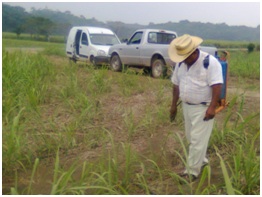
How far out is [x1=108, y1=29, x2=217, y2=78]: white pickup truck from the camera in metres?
9.73

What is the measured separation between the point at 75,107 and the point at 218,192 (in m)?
3.31

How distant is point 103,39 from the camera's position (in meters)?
13.5

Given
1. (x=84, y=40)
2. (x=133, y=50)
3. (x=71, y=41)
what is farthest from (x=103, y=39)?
(x=133, y=50)

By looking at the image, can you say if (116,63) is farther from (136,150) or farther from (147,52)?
(136,150)

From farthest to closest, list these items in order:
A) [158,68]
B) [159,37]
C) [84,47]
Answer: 1. [84,47]
2. [159,37]
3. [158,68]

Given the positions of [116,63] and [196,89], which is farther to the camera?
[116,63]

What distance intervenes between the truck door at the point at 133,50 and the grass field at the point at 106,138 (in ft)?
9.10

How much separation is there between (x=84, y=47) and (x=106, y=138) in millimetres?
8844

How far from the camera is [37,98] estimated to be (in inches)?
244

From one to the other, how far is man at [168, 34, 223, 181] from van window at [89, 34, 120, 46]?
9.77 m

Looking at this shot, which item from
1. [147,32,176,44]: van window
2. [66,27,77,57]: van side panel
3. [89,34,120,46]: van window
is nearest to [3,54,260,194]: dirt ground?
[147,32,176,44]: van window

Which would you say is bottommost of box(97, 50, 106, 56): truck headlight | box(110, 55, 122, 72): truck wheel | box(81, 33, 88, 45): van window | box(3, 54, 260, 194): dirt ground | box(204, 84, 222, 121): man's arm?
box(3, 54, 260, 194): dirt ground

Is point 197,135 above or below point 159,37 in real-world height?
below

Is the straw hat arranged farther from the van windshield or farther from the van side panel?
the van side panel
